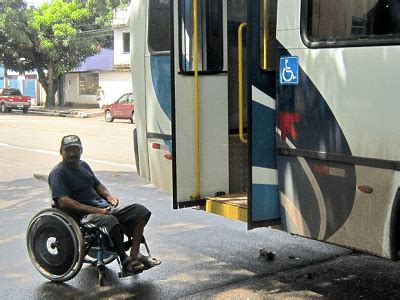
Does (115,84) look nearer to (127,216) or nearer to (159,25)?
(159,25)

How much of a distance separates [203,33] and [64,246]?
2.27 m

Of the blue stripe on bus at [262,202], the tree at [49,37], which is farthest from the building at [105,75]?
the blue stripe on bus at [262,202]

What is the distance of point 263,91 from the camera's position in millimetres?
4617

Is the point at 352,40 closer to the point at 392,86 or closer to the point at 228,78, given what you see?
the point at 392,86

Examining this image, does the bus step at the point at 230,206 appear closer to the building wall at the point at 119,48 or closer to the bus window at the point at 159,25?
the bus window at the point at 159,25

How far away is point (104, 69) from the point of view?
138 ft

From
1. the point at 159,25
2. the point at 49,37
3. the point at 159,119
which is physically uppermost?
the point at 49,37

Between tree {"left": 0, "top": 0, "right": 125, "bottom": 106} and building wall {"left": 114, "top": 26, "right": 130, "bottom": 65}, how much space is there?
1.25 meters

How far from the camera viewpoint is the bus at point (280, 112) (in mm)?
3822

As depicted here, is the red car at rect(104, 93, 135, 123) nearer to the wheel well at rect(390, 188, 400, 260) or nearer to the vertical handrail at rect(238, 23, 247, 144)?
the vertical handrail at rect(238, 23, 247, 144)

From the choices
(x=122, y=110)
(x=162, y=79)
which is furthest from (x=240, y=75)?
(x=122, y=110)

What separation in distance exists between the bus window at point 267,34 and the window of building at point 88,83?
39.7 meters

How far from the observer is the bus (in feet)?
12.5

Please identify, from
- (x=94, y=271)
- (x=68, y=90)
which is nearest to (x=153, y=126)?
(x=94, y=271)
